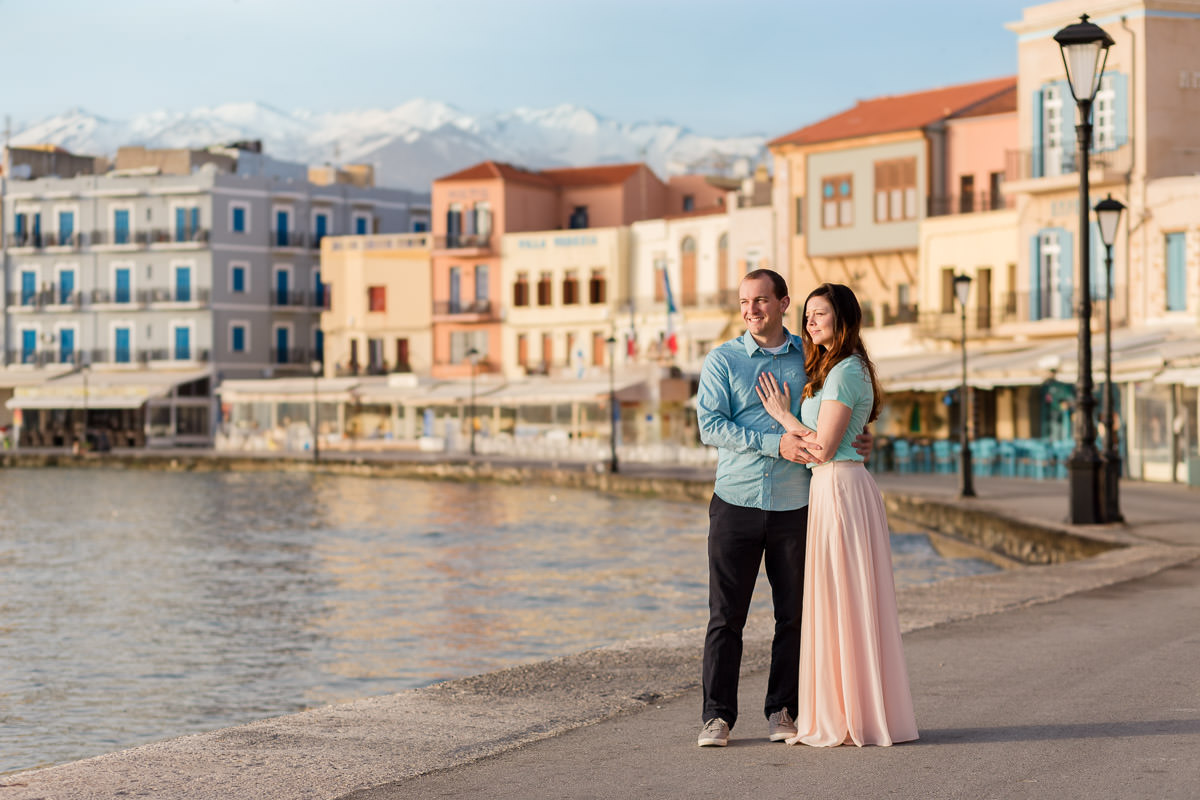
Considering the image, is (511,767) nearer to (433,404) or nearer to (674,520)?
(674,520)

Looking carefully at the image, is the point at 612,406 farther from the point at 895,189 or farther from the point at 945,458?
the point at 945,458

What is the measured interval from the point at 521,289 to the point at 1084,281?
50093 millimetres

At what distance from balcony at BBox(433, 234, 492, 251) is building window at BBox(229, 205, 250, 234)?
12.4 metres

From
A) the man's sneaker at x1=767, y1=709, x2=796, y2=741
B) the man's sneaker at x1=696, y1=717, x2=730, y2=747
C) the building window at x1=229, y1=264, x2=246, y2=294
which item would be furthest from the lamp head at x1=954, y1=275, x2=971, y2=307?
the building window at x1=229, y1=264, x2=246, y2=294

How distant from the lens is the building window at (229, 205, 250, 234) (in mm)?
77375

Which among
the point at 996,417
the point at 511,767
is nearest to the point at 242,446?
the point at 996,417

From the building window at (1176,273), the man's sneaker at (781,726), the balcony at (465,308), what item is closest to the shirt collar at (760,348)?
the man's sneaker at (781,726)

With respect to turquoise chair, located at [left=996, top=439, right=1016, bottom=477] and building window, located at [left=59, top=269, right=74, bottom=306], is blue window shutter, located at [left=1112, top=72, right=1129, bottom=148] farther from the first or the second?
building window, located at [left=59, top=269, right=74, bottom=306]

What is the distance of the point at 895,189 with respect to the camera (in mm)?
49500

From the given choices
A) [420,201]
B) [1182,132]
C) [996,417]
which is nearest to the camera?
[1182,132]

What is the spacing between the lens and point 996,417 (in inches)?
1699

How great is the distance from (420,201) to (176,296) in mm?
13040

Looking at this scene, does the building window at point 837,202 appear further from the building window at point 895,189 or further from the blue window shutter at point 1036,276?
the blue window shutter at point 1036,276

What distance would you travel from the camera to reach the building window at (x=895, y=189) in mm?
49031
